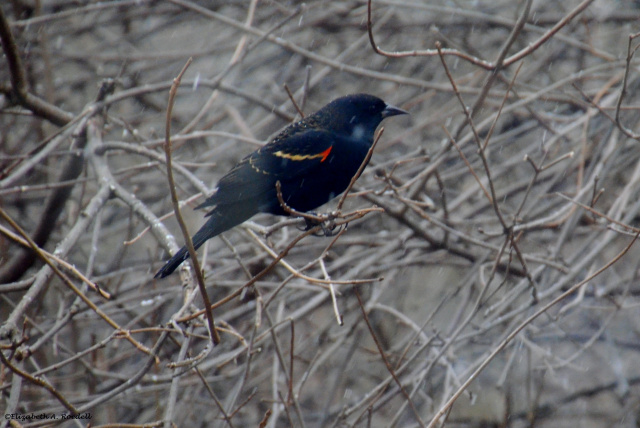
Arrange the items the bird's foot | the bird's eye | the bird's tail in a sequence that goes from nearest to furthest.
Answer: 1. the bird's foot
2. the bird's tail
3. the bird's eye

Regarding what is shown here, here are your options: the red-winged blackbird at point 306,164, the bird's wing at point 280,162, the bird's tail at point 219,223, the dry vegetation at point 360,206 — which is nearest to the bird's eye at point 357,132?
the red-winged blackbird at point 306,164

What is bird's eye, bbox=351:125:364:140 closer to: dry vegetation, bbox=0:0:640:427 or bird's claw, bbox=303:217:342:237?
dry vegetation, bbox=0:0:640:427

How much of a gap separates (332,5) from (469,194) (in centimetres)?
253

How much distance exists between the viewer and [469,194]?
13.1 feet

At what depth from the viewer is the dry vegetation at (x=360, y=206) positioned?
11.5 ft

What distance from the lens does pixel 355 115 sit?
137 inches

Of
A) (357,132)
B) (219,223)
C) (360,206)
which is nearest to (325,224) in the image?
(219,223)

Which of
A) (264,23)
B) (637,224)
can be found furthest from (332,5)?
(637,224)

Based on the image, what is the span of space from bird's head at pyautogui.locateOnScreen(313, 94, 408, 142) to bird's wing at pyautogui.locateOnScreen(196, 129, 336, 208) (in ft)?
0.39

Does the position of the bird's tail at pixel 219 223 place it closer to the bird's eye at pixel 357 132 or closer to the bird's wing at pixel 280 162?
the bird's wing at pixel 280 162

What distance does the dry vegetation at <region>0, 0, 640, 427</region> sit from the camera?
3502mm

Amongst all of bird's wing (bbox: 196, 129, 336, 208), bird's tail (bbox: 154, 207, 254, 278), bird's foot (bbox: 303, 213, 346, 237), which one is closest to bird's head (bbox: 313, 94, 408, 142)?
bird's wing (bbox: 196, 129, 336, 208)

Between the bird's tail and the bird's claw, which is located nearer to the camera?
the bird's claw

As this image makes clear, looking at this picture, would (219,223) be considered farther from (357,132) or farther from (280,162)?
(357,132)
